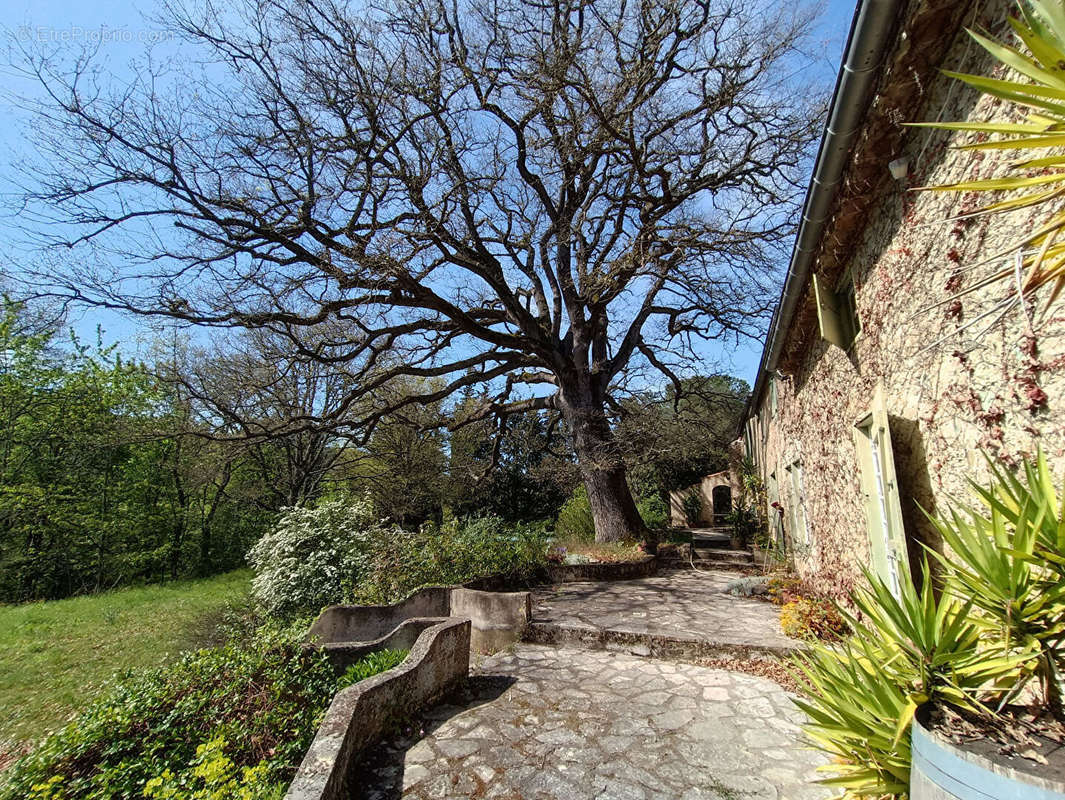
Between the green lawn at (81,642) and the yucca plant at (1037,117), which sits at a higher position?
the yucca plant at (1037,117)

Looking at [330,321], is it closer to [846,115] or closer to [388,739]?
[388,739]

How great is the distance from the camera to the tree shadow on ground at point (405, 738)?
3475 millimetres

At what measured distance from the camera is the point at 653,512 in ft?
68.7

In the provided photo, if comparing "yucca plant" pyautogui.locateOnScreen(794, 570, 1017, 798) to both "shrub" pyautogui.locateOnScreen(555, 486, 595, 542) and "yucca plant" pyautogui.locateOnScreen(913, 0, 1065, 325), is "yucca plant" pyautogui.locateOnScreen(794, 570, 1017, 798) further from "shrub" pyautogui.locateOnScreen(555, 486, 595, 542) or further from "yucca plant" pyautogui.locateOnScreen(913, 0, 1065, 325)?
"shrub" pyautogui.locateOnScreen(555, 486, 595, 542)

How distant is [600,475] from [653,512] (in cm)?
941

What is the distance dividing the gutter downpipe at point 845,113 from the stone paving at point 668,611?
4152 millimetres

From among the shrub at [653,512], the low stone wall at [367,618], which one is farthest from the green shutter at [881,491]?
the shrub at [653,512]

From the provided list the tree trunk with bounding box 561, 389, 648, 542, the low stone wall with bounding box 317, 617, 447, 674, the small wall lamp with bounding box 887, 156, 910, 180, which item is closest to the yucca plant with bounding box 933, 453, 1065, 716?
the small wall lamp with bounding box 887, 156, 910, 180

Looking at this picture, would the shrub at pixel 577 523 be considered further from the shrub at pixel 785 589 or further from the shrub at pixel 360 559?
the shrub at pixel 785 589

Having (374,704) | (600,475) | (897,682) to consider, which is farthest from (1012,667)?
(600,475)

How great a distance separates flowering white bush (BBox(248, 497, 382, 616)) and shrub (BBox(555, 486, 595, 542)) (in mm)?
5875

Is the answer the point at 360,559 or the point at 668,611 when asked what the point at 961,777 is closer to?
the point at 668,611

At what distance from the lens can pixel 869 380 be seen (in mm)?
4562

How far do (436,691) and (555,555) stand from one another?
265 inches
